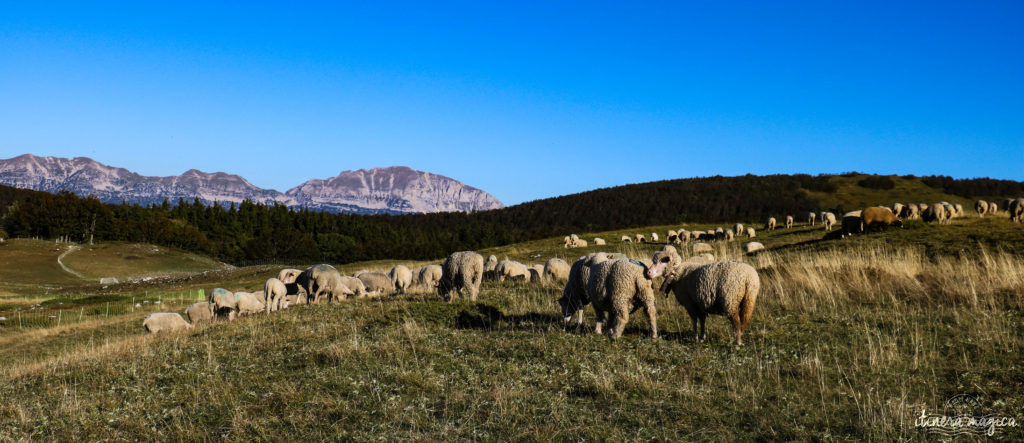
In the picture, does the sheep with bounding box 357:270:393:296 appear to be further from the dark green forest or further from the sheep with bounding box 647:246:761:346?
the dark green forest

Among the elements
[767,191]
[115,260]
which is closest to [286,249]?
[115,260]

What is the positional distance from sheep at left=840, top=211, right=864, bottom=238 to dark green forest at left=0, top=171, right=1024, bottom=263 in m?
70.7

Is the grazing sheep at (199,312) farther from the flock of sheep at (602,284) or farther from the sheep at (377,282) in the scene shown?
the sheep at (377,282)

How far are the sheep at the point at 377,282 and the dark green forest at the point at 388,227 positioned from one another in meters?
65.7

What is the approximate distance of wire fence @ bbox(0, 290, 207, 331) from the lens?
→ 28.8 metres

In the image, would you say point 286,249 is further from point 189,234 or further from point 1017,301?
point 1017,301

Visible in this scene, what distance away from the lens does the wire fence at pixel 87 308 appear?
2880 cm

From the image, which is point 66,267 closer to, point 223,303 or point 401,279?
point 223,303

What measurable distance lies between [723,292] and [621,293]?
1924 mm

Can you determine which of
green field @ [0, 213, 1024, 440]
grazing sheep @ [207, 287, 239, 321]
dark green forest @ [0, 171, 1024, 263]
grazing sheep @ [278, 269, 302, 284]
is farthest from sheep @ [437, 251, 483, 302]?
dark green forest @ [0, 171, 1024, 263]

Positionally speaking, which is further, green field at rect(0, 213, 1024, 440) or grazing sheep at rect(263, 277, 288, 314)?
grazing sheep at rect(263, 277, 288, 314)

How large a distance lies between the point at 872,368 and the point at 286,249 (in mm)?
118548

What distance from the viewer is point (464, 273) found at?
17656 millimetres

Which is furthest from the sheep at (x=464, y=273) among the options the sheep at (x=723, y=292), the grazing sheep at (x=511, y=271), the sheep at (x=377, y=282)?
the sheep at (x=377, y=282)
